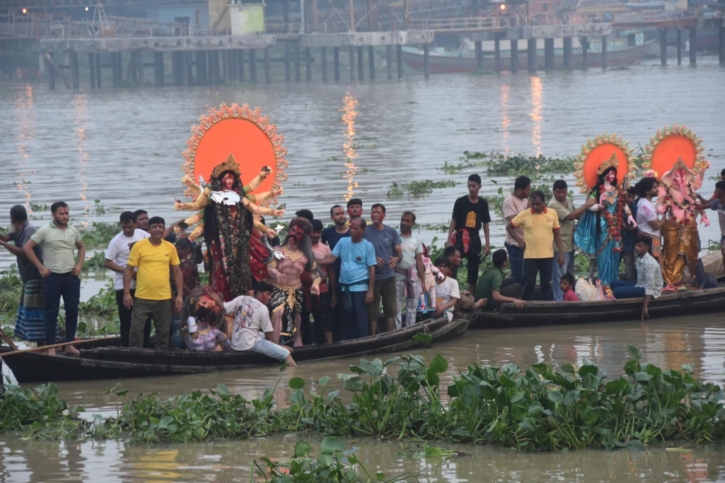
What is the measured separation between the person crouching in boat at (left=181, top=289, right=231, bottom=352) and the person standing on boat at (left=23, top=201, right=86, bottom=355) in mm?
1019

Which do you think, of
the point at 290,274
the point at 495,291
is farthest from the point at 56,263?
the point at 495,291

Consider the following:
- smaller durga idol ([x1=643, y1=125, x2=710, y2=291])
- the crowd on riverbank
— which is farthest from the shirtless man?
smaller durga idol ([x1=643, y1=125, x2=710, y2=291])

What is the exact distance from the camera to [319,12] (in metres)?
76.3

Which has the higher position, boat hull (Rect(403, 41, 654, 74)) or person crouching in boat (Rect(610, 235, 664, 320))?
boat hull (Rect(403, 41, 654, 74))

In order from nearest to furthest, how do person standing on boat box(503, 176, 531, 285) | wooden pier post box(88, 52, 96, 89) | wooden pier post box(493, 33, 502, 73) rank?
person standing on boat box(503, 176, 531, 285)
wooden pier post box(88, 52, 96, 89)
wooden pier post box(493, 33, 502, 73)

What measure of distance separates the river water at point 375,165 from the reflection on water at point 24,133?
0.09 m

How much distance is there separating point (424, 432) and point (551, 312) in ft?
13.8

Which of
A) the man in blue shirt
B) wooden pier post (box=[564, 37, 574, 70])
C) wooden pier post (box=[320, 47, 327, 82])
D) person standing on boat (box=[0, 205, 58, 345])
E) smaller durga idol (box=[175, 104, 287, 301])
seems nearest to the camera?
person standing on boat (box=[0, 205, 58, 345])

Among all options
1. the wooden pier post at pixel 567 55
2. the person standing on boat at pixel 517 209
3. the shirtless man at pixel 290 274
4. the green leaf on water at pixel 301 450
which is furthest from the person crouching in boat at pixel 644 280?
the wooden pier post at pixel 567 55

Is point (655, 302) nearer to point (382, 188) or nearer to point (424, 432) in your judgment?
point (424, 432)

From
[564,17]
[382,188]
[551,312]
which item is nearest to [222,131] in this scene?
[551,312]

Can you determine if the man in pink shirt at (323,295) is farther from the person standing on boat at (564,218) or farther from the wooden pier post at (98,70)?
the wooden pier post at (98,70)

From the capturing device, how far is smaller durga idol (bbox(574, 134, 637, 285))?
40.3 ft

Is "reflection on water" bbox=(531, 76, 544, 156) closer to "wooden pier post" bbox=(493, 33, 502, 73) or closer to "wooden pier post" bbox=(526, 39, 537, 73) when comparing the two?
"wooden pier post" bbox=(526, 39, 537, 73)
